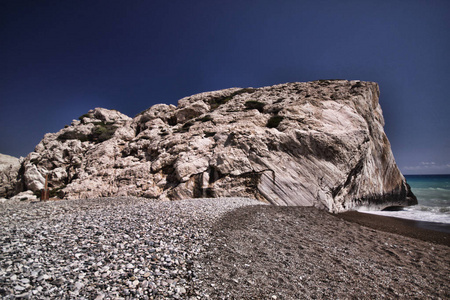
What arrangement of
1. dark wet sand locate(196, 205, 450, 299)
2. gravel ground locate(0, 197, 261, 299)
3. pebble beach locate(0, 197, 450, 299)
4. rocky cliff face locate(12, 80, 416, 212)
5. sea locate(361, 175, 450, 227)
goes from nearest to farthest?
gravel ground locate(0, 197, 261, 299), pebble beach locate(0, 197, 450, 299), dark wet sand locate(196, 205, 450, 299), sea locate(361, 175, 450, 227), rocky cliff face locate(12, 80, 416, 212)

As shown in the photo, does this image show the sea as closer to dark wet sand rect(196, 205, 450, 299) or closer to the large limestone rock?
dark wet sand rect(196, 205, 450, 299)

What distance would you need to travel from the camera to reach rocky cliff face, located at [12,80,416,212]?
1814cm

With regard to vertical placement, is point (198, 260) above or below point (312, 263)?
above

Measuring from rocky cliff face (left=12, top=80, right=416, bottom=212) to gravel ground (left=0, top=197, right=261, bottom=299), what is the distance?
10661mm

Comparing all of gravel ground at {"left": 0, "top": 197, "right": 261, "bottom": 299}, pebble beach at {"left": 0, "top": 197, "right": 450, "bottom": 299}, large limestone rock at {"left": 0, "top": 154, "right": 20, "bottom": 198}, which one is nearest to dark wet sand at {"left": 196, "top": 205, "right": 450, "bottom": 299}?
pebble beach at {"left": 0, "top": 197, "right": 450, "bottom": 299}

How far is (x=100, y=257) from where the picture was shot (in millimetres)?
5082

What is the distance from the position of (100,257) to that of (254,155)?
15.6 m

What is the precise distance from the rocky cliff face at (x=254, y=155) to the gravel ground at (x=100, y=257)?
10.7m

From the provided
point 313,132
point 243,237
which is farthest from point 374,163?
point 243,237

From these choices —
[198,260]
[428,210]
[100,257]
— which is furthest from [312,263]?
[428,210]

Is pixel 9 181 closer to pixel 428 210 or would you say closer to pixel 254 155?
pixel 254 155

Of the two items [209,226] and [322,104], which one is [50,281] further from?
[322,104]

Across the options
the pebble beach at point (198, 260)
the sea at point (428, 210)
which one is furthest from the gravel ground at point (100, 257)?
the sea at point (428, 210)

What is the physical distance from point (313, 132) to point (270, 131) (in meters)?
4.36
